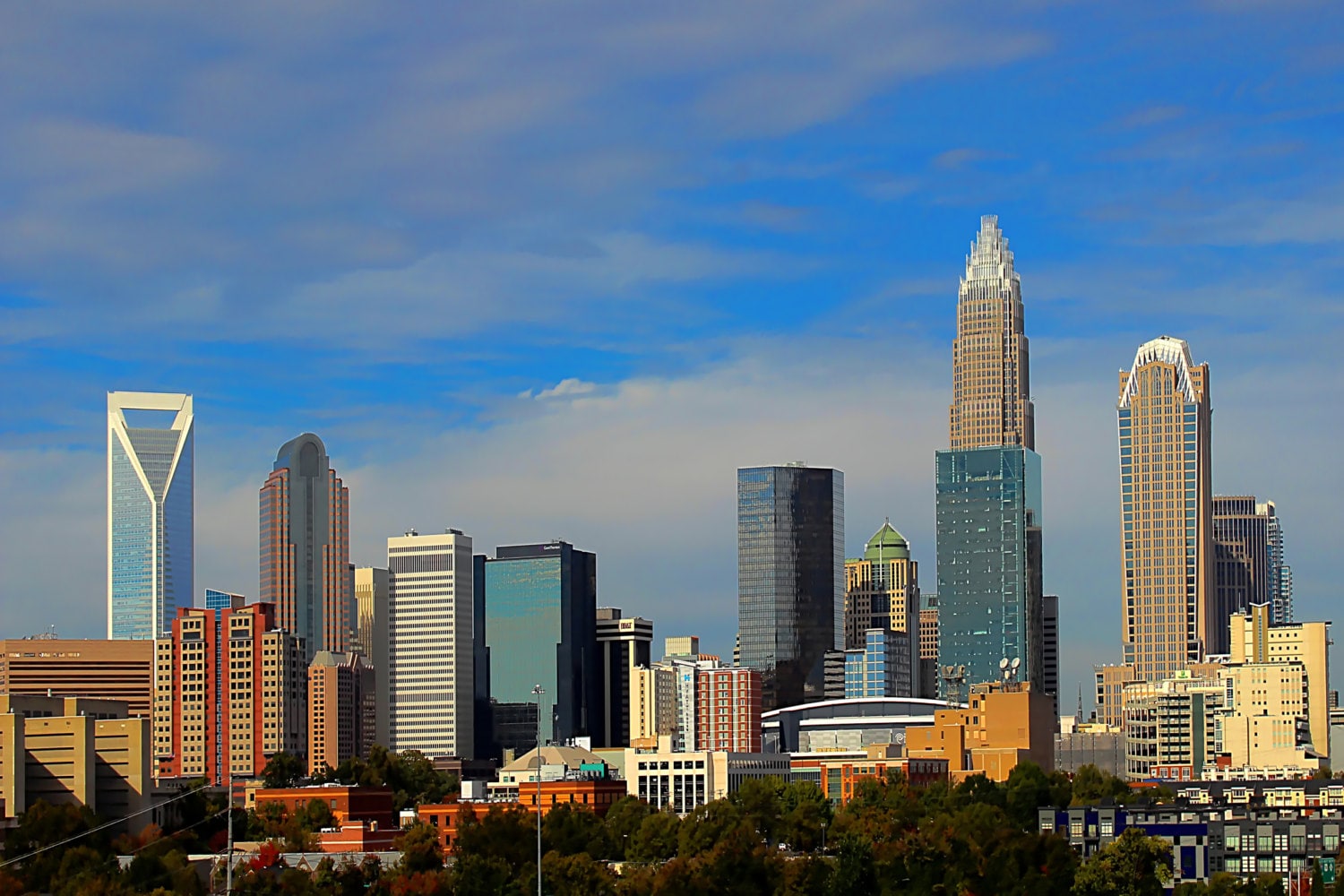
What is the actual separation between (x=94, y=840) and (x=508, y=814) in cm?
2917

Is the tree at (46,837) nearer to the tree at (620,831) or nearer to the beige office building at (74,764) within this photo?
the beige office building at (74,764)

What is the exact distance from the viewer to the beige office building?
7328 inches

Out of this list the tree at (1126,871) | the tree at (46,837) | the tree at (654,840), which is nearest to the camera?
the tree at (1126,871)

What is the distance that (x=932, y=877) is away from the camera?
154 m

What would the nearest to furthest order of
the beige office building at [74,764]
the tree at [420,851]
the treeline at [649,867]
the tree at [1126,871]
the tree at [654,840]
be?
the treeline at [649,867] < the tree at [1126,871] < the tree at [420,851] < the tree at [654,840] < the beige office building at [74,764]

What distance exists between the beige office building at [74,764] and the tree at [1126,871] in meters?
74.5

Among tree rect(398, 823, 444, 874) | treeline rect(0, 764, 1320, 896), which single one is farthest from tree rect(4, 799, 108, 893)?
tree rect(398, 823, 444, 874)

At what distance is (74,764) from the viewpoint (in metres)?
189

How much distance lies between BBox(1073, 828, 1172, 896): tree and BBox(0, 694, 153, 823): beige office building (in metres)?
74.5

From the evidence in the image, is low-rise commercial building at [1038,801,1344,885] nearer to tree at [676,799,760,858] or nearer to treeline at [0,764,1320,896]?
treeline at [0,764,1320,896]

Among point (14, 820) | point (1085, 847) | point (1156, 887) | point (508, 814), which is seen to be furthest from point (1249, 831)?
point (14, 820)

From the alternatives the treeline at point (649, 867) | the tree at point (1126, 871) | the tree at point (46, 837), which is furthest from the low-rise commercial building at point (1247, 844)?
the tree at point (46, 837)

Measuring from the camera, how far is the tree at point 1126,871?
15288cm

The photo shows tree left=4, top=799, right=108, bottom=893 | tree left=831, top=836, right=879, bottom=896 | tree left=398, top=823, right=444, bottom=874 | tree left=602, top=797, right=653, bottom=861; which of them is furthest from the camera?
tree left=602, top=797, right=653, bottom=861
